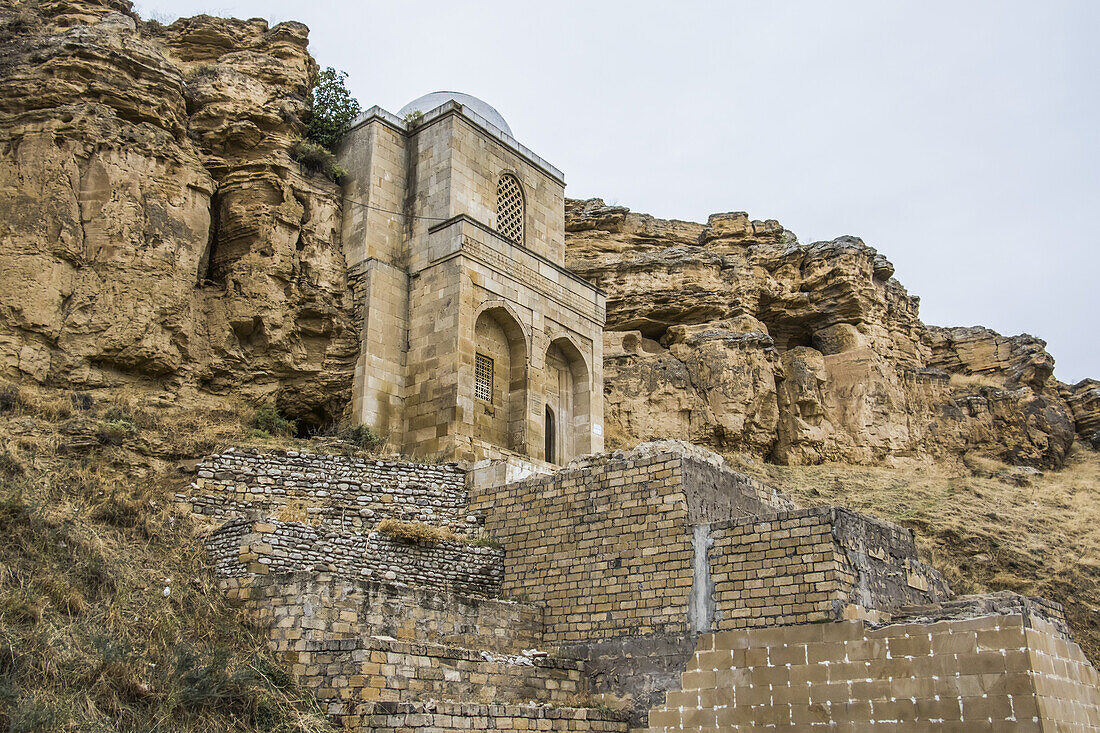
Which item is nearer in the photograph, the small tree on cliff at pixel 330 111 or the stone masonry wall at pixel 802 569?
the stone masonry wall at pixel 802 569

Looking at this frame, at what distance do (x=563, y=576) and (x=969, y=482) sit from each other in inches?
689

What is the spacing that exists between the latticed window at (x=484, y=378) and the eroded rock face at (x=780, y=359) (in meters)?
9.21

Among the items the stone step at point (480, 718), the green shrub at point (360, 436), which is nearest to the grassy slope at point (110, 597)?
the stone step at point (480, 718)

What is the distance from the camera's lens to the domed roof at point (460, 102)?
2045cm

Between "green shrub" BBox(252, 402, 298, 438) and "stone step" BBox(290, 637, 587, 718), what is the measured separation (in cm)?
650

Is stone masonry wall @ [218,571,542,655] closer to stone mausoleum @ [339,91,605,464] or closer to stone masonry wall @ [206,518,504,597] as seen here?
stone masonry wall @ [206,518,504,597]

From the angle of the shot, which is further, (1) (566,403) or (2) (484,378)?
(1) (566,403)

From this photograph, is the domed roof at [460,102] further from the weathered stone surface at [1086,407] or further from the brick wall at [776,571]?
the weathered stone surface at [1086,407]

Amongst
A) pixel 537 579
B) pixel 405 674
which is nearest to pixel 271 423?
pixel 537 579

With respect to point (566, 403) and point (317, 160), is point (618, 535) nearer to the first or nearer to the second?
point (566, 403)

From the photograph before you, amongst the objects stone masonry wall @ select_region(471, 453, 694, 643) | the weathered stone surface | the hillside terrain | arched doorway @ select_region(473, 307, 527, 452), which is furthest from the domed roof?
the weathered stone surface

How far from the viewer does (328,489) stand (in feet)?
46.3

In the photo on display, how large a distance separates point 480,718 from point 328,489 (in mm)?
5139

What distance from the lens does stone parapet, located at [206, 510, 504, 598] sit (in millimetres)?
11680
